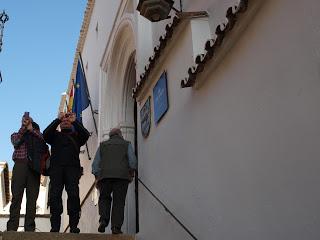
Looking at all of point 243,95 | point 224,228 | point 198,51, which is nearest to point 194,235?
point 224,228

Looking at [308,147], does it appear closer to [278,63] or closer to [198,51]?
[278,63]

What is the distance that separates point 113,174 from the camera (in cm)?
597

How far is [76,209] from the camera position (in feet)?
20.2

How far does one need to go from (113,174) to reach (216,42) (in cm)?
257

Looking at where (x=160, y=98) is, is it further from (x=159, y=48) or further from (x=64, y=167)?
(x=64, y=167)

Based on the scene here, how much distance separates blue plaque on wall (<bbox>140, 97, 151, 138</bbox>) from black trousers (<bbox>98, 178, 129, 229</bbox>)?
85cm

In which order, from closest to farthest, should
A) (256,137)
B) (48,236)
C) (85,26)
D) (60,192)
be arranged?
(256,137), (48,236), (60,192), (85,26)

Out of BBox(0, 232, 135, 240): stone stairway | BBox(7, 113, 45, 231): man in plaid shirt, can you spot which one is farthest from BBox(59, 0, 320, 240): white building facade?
BBox(7, 113, 45, 231): man in plaid shirt

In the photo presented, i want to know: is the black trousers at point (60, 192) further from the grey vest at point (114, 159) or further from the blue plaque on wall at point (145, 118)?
the blue plaque on wall at point (145, 118)

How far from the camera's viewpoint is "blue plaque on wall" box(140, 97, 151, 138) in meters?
6.47

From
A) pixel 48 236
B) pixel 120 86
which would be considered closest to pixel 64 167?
pixel 48 236

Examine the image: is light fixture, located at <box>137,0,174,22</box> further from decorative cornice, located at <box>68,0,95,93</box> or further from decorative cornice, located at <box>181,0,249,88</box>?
decorative cornice, located at <box>68,0,95,93</box>

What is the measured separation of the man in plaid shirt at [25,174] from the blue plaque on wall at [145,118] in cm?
139

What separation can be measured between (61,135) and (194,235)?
2.63 metres
